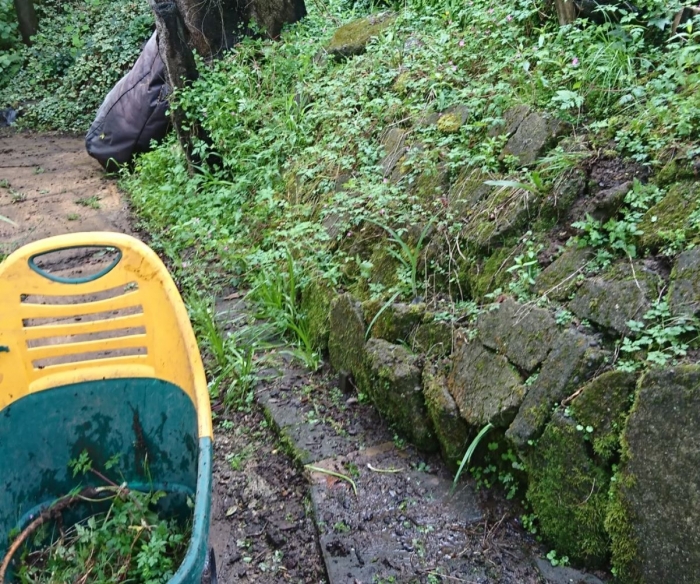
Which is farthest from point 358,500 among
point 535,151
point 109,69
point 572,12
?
point 109,69

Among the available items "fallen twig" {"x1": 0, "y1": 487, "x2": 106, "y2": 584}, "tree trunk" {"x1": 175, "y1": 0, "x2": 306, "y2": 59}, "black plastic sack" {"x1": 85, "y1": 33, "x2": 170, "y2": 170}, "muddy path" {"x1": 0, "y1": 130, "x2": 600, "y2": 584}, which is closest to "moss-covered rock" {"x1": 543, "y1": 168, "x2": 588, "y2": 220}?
"muddy path" {"x1": 0, "y1": 130, "x2": 600, "y2": 584}

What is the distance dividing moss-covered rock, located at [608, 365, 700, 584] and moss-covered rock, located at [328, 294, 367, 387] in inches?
53.6

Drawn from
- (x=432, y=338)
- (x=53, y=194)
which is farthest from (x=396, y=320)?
(x=53, y=194)

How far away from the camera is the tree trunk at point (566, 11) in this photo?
349cm

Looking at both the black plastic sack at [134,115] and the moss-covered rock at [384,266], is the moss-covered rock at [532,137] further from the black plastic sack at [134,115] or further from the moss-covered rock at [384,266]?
the black plastic sack at [134,115]

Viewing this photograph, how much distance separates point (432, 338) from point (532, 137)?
1.09 meters

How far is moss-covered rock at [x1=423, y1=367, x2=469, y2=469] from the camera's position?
Result: 7.93 feet

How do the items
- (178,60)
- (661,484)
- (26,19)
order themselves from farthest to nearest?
(26,19) → (178,60) → (661,484)

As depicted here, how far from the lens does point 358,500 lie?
246 centimetres

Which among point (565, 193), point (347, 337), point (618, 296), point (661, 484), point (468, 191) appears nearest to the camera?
point (661, 484)

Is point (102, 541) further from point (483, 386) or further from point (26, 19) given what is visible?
point (26, 19)

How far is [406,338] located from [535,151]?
1060mm

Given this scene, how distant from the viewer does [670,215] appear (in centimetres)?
219

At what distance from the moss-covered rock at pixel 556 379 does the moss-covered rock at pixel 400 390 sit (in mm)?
499
